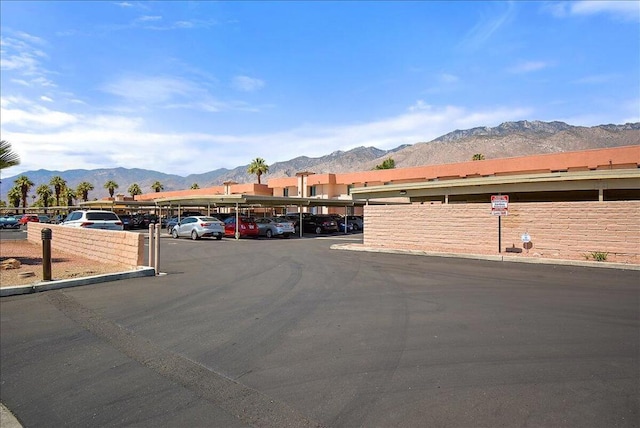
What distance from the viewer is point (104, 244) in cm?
1347

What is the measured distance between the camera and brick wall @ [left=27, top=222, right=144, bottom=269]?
1186 centimetres

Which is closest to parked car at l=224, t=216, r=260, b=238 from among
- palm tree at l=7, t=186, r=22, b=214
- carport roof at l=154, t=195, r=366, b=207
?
carport roof at l=154, t=195, r=366, b=207

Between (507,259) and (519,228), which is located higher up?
(519,228)

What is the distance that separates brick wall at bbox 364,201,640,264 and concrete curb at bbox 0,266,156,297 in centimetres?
1175

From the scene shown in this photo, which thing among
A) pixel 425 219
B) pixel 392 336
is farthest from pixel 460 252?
pixel 392 336

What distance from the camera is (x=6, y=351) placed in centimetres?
535

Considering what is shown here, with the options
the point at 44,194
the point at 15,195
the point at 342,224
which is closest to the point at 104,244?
the point at 342,224

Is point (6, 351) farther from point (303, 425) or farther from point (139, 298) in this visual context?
point (303, 425)

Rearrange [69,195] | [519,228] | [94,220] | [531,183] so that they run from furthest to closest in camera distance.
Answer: [69,195] < [94,220] < [531,183] < [519,228]

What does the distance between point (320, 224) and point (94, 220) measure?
59.4 ft

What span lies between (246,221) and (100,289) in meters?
20.7

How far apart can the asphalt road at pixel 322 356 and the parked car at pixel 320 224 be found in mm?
25614

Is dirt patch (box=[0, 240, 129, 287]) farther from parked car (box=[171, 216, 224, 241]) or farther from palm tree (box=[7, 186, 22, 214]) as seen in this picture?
palm tree (box=[7, 186, 22, 214])

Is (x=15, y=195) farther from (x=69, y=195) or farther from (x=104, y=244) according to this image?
(x=104, y=244)
